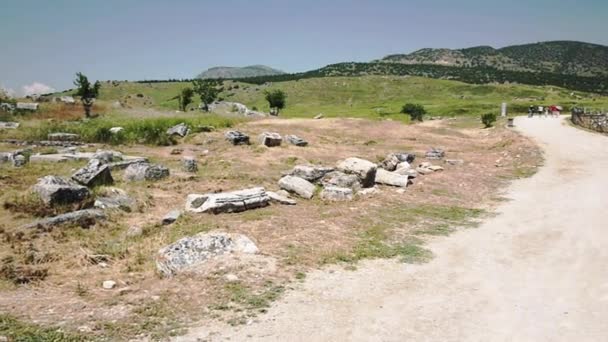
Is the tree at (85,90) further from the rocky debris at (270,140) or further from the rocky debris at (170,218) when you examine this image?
the rocky debris at (170,218)

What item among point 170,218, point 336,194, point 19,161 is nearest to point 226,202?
point 170,218

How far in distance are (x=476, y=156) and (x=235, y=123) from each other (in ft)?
60.9

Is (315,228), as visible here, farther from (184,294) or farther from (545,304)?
(545,304)

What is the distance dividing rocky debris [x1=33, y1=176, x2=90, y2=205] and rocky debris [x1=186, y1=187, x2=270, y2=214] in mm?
2909

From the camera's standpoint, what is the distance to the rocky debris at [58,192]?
12.8 m

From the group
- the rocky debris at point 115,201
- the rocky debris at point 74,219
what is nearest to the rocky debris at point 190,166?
the rocky debris at point 115,201

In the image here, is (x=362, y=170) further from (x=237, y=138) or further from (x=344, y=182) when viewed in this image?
(x=237, y=138)

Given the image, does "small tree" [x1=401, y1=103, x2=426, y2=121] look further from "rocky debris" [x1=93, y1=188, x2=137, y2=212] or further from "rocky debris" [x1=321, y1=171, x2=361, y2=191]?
"rocky debris" [x1=93, y1=188, x2=137, y2=212]

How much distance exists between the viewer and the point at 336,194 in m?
15.4

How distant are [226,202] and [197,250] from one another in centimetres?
352

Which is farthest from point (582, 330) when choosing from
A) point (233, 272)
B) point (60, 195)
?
point (60, 195)

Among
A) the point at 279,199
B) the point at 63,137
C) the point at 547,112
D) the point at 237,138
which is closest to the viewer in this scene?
the point at 279,199

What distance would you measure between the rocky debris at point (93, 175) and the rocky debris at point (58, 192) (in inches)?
60.1

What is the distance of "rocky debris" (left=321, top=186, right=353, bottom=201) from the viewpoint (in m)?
15.3
